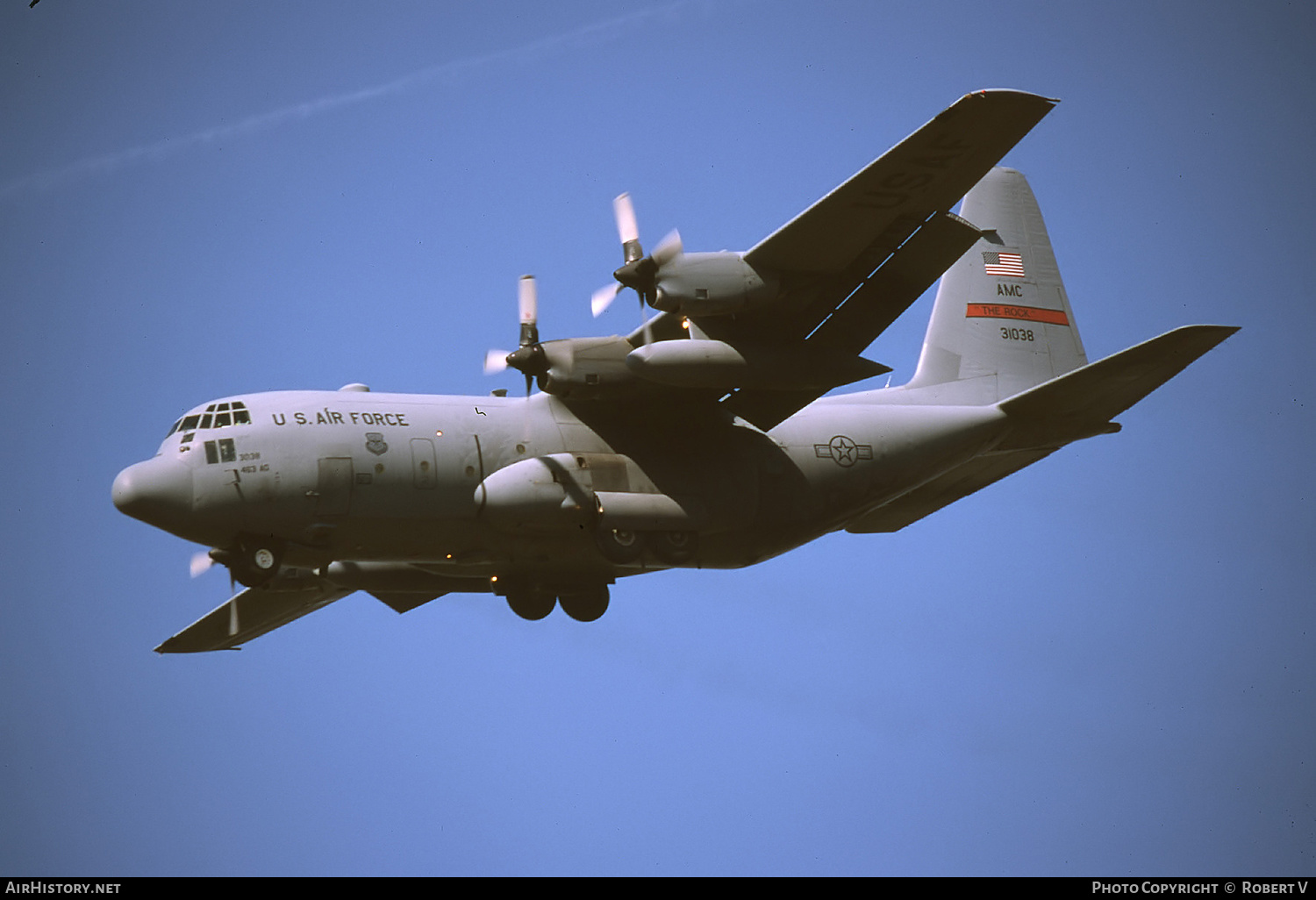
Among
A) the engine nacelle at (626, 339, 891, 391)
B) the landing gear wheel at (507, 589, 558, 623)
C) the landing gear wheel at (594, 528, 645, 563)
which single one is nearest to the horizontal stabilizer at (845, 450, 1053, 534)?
the engine nacelle at (626, 339, 891, 391)

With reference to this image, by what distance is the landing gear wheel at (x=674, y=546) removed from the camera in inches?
820

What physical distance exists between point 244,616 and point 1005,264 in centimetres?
1377

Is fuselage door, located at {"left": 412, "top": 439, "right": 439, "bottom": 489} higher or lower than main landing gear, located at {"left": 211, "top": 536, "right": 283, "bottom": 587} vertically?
higher

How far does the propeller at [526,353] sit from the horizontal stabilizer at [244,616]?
6.04 meters

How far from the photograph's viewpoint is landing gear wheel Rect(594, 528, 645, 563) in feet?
67.2

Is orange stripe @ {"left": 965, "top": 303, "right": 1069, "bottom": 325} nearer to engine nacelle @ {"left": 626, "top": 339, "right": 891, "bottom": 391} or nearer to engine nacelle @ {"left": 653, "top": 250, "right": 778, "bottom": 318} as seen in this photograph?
engine nacelle @ {"left": 626, "top": 339, "right": 891, "bottom": 391}

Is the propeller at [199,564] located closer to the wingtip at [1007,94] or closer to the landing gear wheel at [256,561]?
the landing gear wheel at [256,561]

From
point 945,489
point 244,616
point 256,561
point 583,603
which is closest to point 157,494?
point 256,561

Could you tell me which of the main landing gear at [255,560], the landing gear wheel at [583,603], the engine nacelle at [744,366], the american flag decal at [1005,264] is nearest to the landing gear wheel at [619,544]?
the landing gear wheel at [583,603]

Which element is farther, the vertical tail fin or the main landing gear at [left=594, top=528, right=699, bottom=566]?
the vertical tail fin

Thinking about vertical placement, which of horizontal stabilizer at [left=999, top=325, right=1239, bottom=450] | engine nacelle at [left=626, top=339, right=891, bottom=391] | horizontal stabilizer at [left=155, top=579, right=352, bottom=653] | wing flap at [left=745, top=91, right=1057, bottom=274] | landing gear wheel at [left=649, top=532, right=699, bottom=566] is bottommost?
landing gear wheel at [left=649, top=532, right=699, bottom=566]

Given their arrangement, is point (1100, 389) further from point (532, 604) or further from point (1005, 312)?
point (532, 604)

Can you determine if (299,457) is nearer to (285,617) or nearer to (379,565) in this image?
(379,565)

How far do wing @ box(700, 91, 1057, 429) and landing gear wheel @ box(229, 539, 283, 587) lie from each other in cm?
580
